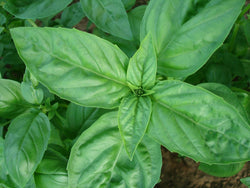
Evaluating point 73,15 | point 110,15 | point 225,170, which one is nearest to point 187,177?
point 225,170

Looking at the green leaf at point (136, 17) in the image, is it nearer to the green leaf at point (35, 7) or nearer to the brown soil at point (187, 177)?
the green leaf at point (35, 7)

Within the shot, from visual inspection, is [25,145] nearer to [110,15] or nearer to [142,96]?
[142,96]

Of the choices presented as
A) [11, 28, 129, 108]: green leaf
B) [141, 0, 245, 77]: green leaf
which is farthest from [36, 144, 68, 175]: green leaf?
[141, 0, 245, 77]: green leaf

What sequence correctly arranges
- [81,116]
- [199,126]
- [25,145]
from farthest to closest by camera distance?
[81,116] < [25,145] < [199,126]

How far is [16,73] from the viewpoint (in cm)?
162

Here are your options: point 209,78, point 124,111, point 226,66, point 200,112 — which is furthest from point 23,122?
point 226,66

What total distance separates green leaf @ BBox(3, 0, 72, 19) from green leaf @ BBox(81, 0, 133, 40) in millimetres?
101

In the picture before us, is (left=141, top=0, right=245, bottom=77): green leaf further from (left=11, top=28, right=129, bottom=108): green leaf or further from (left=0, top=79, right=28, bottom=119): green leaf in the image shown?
(left=0, top=79, right=28, bottom=119): green leaf

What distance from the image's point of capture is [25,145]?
2.74 feet

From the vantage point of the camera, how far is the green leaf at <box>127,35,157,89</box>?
2.44 feet

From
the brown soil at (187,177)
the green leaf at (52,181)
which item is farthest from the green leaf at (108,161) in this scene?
the brown soil at (187,177)

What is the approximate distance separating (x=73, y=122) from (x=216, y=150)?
0.58 m

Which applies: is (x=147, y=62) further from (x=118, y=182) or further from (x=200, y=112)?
(x=118, y=182)

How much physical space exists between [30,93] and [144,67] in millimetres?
401
